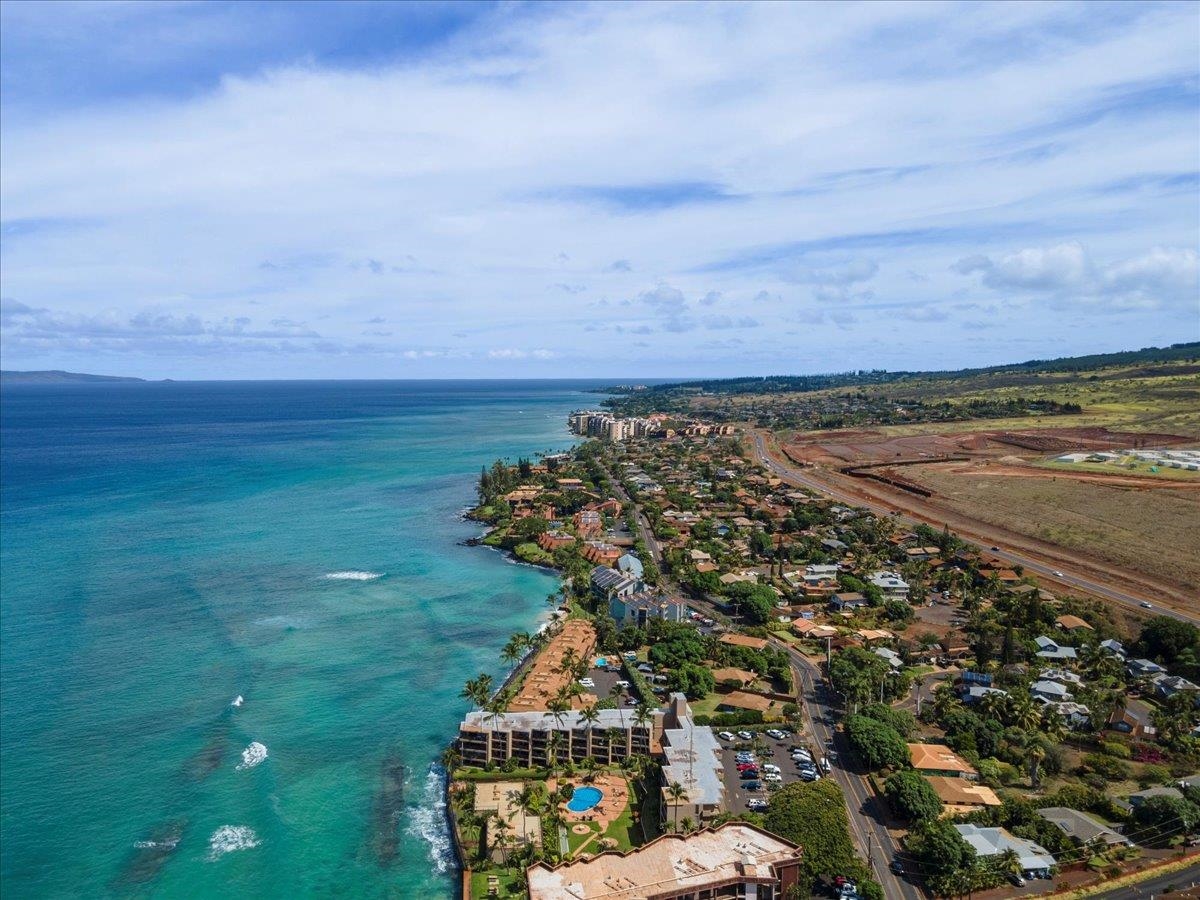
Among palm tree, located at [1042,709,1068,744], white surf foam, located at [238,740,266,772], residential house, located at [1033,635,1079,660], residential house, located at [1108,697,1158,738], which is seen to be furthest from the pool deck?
residential house, located at [1033,635,1079,660]

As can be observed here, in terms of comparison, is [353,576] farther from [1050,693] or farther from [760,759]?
[1050,693]

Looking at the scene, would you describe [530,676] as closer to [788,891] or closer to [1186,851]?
[788,891]

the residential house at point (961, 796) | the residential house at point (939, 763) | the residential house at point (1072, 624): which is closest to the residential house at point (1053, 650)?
the residential house at point (1072, 624)

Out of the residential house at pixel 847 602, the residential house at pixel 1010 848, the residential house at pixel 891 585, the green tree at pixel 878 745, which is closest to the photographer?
the residential house at pixel 1010 848

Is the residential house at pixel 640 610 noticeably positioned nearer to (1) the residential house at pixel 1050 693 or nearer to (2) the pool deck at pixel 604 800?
(2) the pool deck at pixel 604 800

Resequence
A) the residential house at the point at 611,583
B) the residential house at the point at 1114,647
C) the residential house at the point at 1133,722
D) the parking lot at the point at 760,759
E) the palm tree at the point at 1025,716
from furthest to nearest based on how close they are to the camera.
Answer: the residential house at the point at 611,583 < the residential house at the point at 1114,647 < the residential house at the point at 1133,722 < the palm tree at the point at 1025,716 < the parking lot at the point at 760,759

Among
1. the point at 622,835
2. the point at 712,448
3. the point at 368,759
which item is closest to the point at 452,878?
the point at 622,835
